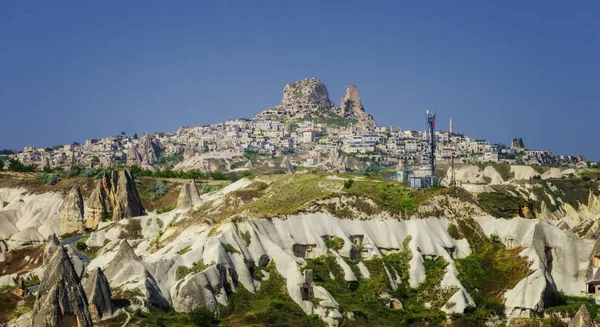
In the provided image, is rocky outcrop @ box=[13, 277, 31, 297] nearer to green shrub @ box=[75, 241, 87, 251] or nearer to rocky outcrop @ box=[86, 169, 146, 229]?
green shrub @ box=[75, 241, 87, 251]

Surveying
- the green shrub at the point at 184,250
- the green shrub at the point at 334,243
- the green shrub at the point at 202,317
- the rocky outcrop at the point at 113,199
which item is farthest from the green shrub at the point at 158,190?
the green shrub at the point at 202,317

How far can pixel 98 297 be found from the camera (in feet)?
220

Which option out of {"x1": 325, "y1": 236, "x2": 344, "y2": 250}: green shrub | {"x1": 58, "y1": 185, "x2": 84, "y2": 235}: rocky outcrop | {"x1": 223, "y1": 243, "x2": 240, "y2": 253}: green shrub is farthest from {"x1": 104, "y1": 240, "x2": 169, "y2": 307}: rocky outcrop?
{"x1": 58, "y1": 185, "x2": 84, "y2": 235}: rocky outcrop

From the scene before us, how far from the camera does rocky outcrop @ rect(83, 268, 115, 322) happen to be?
66188 mm

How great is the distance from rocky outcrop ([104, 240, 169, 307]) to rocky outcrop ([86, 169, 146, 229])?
179 feet

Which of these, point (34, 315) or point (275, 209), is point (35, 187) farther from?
point (34, 315)

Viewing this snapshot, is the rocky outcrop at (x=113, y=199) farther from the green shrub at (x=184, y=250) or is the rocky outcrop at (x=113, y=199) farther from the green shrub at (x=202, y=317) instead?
the green shrub at (x=202, y=317)

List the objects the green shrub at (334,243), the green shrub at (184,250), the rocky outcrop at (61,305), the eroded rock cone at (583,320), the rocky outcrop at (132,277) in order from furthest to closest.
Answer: the green shrub at (334,243) → the green shrub at (184,250) → the rocky outcrop at (132,277) → the rocky outcrop at (61,305) → the eroded rock cone at (583,320)

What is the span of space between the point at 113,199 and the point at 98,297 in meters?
71.4

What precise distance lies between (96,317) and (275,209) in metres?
34.9

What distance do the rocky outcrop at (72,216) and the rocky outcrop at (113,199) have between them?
55.5 inches

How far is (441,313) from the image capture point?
263 ft

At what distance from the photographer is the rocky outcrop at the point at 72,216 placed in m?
136

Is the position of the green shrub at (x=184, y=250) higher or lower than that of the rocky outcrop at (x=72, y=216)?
lower
